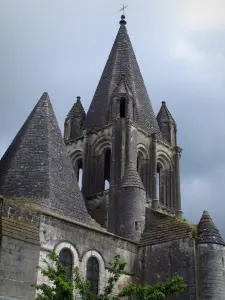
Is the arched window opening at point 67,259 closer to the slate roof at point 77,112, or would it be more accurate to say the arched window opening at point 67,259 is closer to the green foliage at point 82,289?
the green foliage at point 82,289

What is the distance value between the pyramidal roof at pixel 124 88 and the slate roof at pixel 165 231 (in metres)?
12.1

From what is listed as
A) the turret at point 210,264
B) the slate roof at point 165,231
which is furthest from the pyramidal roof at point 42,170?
the turret at point 210,264

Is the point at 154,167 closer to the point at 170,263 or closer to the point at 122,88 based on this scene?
the point at 122,88

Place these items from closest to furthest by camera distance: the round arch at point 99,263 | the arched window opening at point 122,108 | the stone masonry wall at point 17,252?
the stone masonry wall at point 17,252, the round arch at point 99,263, the arched window opening at point 122,108

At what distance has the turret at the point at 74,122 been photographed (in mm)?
33469

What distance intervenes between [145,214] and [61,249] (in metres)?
5.49

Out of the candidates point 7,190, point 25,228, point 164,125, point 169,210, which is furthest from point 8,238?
point 164,125

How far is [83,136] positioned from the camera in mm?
31797

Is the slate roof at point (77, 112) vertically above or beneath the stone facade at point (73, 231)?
above

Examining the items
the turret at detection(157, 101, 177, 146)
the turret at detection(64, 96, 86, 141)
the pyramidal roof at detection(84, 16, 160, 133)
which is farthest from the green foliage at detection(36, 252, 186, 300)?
the turret at detection(157, 101, 177, 146)

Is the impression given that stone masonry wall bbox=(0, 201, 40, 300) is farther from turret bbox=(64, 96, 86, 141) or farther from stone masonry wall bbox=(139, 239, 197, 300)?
turret bbox=(64, 96, 86, 141)

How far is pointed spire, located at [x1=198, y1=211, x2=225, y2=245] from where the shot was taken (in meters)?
17.6

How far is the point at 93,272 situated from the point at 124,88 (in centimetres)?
1642

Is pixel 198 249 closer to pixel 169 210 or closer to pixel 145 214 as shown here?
pixel 145 214
